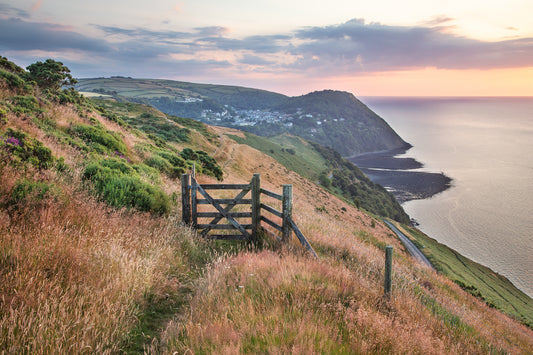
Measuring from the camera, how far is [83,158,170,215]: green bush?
7.94 meters

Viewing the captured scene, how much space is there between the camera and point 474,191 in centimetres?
11756

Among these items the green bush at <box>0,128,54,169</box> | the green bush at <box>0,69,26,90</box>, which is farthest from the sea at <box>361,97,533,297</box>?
the green bush at <box>0,69,26,90</box>

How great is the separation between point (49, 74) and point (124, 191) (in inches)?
833

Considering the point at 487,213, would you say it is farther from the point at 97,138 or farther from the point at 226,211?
the point at 97,138

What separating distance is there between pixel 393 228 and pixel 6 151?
73.4 metres

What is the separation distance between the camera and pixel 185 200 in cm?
898

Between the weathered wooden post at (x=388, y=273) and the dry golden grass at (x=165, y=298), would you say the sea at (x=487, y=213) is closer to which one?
the weathered wooden post at (x=388, y=273)

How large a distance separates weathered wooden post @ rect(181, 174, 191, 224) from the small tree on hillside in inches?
801

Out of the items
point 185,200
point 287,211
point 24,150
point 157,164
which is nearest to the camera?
point 24,150

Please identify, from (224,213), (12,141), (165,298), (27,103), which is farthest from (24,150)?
(27,103)

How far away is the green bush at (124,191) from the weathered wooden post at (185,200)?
570mm

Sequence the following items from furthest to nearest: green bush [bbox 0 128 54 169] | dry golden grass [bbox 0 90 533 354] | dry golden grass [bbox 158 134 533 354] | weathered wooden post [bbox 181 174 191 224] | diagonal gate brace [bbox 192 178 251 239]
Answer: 1. weathered wooden post [bbox 181 174 191 224]
2. diagonal gate brace [bbox 192 178 251 239]
3. green bush [bbox 0 128 54 169]
4. dry golden grass [bbox 158 134 533 354]
5. dry golden grass [bbox 0 90 533 354]

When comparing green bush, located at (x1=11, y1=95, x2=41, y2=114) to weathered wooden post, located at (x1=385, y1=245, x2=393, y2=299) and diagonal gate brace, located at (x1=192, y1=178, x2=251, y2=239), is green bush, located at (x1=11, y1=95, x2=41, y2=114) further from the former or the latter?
weathered wooden post, located at (x1=385, y1=245, x2=393, y2=299)

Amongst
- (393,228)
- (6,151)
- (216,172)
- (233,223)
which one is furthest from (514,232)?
(6,151)
